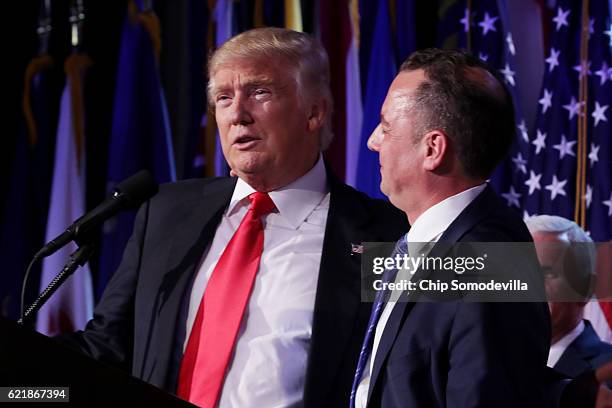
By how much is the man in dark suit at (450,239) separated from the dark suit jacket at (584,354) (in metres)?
1.00

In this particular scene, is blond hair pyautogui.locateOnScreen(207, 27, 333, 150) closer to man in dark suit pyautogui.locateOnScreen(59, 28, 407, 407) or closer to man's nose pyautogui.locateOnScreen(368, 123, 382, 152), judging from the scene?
man in dark suit pyautogui.locateOnScreen(59, 28, 407, 407)

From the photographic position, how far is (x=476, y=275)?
1588mm

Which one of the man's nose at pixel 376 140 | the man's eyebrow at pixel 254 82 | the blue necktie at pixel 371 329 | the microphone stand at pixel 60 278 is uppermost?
the man's eyebrow at pixel 254 82

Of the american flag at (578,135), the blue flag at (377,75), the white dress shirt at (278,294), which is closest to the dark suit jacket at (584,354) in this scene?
the american flag at (578,135)

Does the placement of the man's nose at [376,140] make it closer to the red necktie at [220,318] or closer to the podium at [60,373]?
the red necktie at [220,318]

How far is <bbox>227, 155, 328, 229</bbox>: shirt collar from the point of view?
2.24 m

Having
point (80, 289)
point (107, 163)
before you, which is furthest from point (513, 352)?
point (107, 163)

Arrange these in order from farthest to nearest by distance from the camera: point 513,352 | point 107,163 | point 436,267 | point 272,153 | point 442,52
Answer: point 107,163 → point 272,153 → point 442,52 → point 436,267 → point 513,352

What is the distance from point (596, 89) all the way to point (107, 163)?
2119mm

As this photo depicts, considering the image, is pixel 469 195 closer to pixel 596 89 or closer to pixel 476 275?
pixel 476 275

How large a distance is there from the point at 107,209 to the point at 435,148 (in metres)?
0.70

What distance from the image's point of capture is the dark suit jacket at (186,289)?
200 cm

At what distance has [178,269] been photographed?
2.16 meters

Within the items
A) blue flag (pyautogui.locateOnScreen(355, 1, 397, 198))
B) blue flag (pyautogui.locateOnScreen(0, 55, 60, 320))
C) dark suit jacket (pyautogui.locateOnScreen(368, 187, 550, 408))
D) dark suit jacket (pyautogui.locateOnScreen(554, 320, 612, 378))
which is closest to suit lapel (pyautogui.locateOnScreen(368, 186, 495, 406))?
dark suit jacket (pyautogui.locateOnScreen(368, 187, 550, 408))
